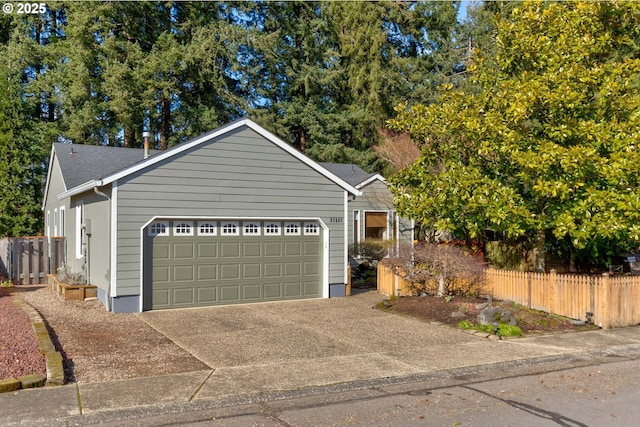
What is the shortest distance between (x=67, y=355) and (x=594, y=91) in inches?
484

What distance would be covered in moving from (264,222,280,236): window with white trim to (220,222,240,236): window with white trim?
796 millimetres

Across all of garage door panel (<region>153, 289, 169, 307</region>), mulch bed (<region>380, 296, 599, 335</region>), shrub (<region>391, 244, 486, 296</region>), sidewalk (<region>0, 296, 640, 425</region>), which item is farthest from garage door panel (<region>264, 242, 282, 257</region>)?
sidewalk (<region>0, 296, 640, 425</region>)

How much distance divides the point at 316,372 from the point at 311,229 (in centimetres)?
769

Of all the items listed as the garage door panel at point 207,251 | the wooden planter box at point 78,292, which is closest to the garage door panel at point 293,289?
the garage door panel at point 207,251

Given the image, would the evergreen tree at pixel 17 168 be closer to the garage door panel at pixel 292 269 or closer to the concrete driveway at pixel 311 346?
the garage door panel at pixel 292 269

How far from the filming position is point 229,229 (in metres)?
13.8

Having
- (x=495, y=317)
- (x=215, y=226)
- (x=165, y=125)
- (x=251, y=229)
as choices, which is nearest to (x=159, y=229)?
(x=215, y=226)

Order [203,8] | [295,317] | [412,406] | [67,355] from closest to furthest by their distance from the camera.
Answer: [412,406]
[67,355]
[295,317]
[203,8]

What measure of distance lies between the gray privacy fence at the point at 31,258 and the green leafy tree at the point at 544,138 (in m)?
11.4

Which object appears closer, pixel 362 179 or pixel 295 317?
pixel 295 317

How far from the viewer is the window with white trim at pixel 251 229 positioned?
14.1 meters

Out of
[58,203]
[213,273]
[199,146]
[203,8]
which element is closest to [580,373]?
[213,273]

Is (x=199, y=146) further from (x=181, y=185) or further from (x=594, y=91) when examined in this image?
(x=594, y=91)

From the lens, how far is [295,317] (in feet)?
40.0
